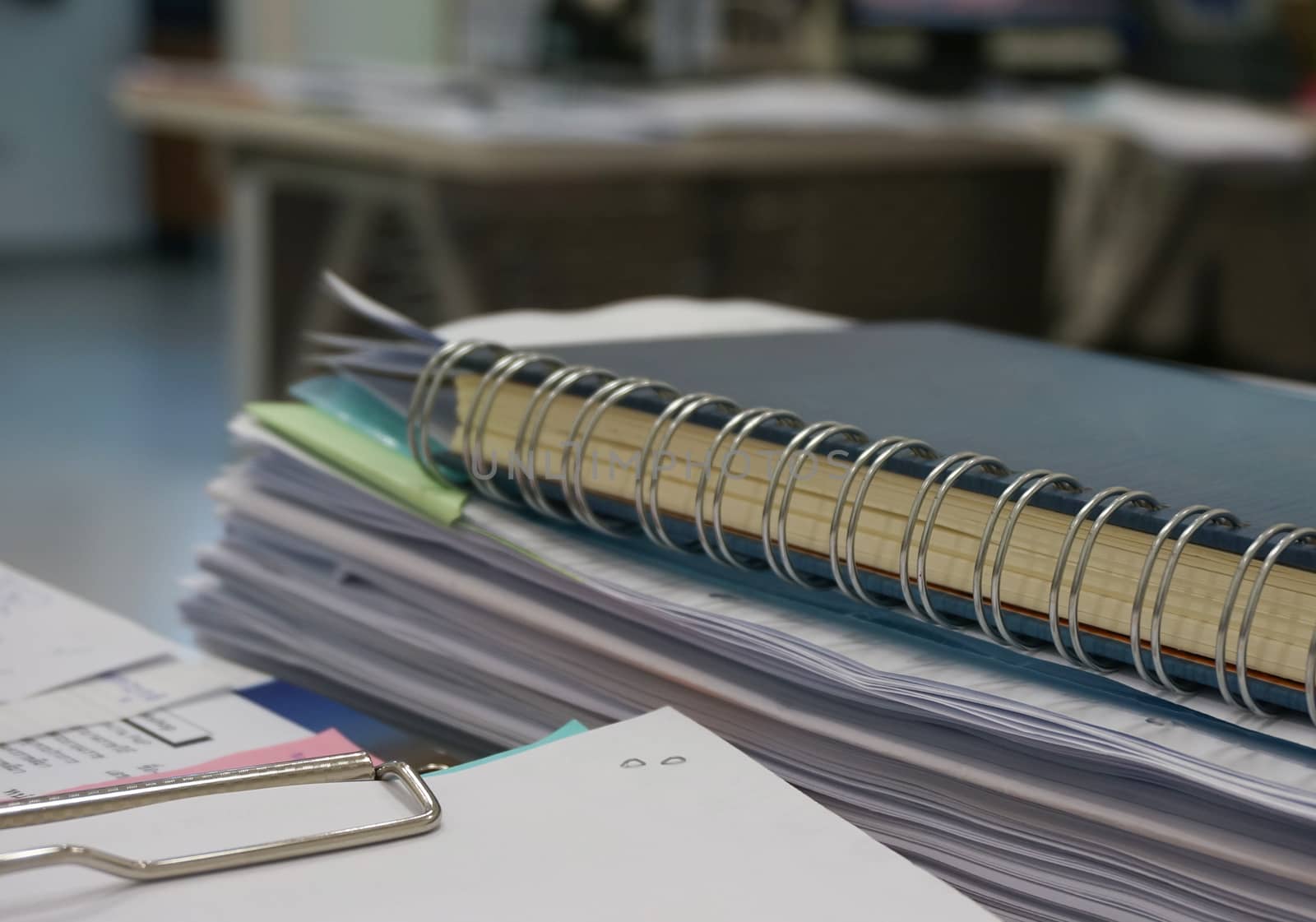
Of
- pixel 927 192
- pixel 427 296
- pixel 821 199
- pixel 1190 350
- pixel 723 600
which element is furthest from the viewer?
pixel 1190 350

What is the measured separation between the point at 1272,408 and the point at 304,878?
1.27ft

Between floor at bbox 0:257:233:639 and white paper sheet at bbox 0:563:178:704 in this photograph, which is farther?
floor at bbox 0:257:233:639

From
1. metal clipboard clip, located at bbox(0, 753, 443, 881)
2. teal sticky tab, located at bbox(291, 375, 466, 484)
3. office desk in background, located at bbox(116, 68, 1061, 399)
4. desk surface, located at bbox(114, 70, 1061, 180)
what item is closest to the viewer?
metal clipboard clip, located at bbox(0, 753, 443, 881)

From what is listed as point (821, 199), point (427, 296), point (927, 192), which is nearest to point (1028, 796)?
point (427, 296)

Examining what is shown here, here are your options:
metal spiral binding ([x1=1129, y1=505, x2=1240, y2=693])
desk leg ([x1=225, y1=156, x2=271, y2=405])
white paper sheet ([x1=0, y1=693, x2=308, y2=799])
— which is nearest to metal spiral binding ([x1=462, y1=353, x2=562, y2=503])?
white paper sheet ([x1=0, y1=693, x2=308, y2=799])

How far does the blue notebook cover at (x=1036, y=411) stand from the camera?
40 centimetres

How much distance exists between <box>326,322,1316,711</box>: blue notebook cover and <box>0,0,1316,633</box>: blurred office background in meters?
0.33

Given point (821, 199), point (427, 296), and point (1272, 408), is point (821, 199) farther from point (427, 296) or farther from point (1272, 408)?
point (1272, 408)

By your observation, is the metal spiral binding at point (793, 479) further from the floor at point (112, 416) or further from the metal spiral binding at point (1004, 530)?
the floor at point (112, 416)

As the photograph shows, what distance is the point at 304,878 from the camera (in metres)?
0.33

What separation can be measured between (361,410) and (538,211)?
5.76 ft

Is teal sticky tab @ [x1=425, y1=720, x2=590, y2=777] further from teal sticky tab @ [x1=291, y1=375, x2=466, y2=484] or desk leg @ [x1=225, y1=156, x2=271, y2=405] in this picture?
desk leg @ [x1=225, y1=156, x2=271, y2=405]

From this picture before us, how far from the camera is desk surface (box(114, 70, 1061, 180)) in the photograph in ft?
6.35

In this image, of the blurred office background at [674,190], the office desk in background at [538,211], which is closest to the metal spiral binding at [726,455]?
the blurred office background at [674,190]
